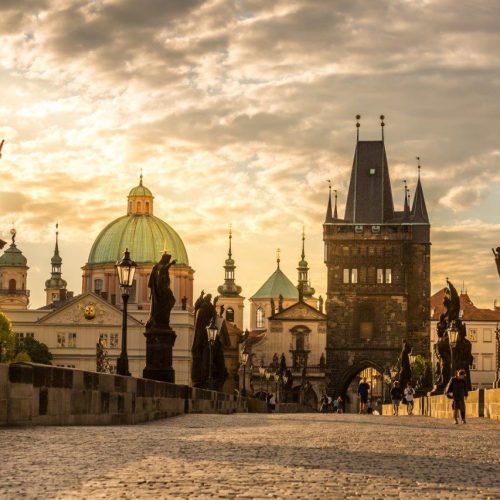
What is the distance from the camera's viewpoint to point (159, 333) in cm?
3103

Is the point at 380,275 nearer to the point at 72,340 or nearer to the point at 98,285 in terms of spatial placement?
the point at 72,340

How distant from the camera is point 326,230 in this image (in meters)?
138

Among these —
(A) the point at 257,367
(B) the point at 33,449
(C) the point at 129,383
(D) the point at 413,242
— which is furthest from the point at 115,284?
(B) the point at 33,449

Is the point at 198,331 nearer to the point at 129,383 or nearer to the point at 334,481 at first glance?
the point at 129,383

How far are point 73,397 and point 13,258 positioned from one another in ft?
575

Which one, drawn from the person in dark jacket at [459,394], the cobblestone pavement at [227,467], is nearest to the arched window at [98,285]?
the person in dark jacket at [459,394]

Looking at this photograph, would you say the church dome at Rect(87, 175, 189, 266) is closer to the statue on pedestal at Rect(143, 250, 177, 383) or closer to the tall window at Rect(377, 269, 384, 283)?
the tall window at Rect(377, 269, 384, 283)

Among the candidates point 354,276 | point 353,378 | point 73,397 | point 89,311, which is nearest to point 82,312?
point 89,311

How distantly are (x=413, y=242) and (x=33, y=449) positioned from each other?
127862 millimetres

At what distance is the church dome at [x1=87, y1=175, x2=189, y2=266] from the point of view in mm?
154488

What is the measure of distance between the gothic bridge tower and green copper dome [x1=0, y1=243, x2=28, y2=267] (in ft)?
213

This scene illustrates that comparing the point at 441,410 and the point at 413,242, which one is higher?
the point at 413,242

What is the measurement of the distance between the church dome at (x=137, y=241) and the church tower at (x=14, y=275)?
31.8m

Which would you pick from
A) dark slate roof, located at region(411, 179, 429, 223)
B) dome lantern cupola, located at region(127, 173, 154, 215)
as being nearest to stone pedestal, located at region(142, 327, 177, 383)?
dark slate roof, located at region(411, 179, 429, 223)
